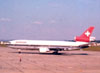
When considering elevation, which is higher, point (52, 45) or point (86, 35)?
point (86, 35)

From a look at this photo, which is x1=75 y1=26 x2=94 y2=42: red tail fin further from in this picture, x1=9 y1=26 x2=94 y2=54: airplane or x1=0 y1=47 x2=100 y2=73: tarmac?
x1=0 y1=47 x2=100 y2=73: tarmac

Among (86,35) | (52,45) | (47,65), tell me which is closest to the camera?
(47,65)

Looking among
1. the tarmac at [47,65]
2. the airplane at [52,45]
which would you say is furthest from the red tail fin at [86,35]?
the tarmac at [47,65]

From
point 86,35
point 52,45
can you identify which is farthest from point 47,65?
point 86,35

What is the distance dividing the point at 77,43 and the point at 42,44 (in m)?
8.82

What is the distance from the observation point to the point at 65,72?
22703 millimetres

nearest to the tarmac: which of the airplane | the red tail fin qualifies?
the airplane

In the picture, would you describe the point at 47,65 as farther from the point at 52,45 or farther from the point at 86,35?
the point at 86,35

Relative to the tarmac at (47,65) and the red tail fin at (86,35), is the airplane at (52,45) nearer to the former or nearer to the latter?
the red tail fin at (86,35)

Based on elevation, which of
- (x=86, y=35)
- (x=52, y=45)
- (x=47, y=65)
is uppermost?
(x=86, y=35)

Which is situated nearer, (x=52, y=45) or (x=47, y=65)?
(x=47, y=65)

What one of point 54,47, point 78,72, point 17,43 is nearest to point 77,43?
point 54,47

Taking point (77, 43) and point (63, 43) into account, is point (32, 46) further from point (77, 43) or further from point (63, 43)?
point (77, 43)

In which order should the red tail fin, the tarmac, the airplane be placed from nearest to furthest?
the tarmac < the airplane < the red tail fin
